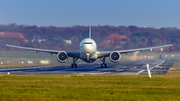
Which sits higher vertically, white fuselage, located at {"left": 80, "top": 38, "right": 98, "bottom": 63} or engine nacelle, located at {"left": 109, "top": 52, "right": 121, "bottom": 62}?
white fuselage, located at {"left": 80, "top": 38, "right": 98, "bottom": 63}

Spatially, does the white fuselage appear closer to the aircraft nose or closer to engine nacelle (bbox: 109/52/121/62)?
the aircraft nose

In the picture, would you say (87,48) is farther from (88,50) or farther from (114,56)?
(114,56)

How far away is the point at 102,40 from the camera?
3216 inches

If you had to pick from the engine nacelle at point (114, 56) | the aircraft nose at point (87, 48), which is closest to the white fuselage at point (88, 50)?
the aircraft nose at point (87, 48)

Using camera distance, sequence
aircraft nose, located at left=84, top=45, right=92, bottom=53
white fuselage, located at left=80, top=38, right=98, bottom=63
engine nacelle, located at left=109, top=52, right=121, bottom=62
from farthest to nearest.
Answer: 1. engine nacelle, located at left=109, top=52, right=121, bottom=62
2. white fuselage, located at left=80, top=38, right=98, bottom=63
3. aircraft nose, located at left=84, top=45, right=92, bottom=53

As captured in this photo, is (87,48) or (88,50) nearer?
(87,48)

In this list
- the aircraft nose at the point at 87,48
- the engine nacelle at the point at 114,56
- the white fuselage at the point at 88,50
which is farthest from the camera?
the engine nacelle at the point at 114,56

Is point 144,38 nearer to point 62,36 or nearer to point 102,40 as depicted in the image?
point 102,40

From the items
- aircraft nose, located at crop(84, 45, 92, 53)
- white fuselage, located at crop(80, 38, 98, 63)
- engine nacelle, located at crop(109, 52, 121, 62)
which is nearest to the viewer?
aircraft nose, located at crop(84, 45, 92, 53)

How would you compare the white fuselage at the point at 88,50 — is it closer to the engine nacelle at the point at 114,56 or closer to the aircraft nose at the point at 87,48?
the aircraft nose at the point at 87,48

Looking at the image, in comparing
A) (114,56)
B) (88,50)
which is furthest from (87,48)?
(114,56)

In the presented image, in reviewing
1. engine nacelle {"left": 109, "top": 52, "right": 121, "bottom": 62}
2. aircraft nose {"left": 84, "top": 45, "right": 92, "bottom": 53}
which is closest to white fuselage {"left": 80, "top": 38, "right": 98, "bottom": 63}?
aircraft nose {"left": 84, "top": 45, "right": 92, "bottom": 53}

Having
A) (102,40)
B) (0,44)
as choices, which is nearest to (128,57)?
(102,40)

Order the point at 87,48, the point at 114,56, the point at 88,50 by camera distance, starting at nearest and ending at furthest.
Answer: the point at 87,48 < the point at 88,50 < the point at 114,56
